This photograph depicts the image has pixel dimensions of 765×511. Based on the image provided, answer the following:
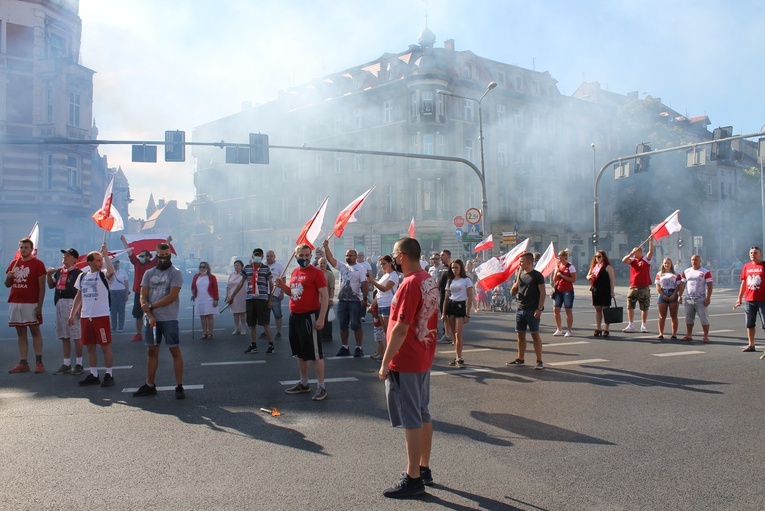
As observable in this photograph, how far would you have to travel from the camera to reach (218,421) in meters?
5.51

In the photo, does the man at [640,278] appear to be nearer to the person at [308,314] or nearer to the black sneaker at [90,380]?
the person at [308,314]

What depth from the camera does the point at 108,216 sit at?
9.59 m

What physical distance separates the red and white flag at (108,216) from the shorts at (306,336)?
14.3ft

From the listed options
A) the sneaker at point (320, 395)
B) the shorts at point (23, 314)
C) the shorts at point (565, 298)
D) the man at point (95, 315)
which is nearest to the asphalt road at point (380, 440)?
the sneaker at point (320, 395)

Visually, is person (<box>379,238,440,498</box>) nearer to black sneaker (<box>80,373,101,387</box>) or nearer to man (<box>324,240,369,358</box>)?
black sneaker (<box>80,373,101,387</box>)

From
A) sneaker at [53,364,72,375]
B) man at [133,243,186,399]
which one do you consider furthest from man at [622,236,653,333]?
sneaker at [53,364,72,375]

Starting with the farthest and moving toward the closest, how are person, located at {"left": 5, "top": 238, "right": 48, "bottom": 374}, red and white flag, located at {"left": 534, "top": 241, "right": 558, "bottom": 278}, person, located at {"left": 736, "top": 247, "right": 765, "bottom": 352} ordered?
1. red and white flag, located at {"left": 534, "top": 241, "right": 558, "bottom": 278}
2. person, located at {"left": 736, "top": 247, "right": 765, "bottom": 352}
3. person, located at {"left": 5, "top": 238, "right": 48, "bottom": 374}

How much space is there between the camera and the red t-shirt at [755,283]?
9.02 meters

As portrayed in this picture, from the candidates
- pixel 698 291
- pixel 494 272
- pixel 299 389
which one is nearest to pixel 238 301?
pixel 494 272

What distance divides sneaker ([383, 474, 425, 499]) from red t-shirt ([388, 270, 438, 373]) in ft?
2.16

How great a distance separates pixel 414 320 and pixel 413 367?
294 mm

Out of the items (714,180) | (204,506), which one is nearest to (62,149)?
(204,506)

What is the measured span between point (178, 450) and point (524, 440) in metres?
2.66

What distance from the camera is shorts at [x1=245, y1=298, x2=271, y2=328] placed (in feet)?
32.9
